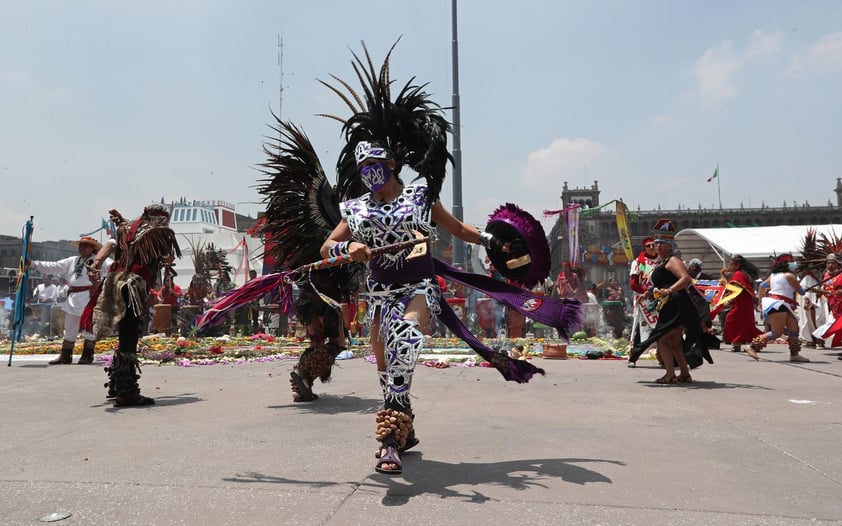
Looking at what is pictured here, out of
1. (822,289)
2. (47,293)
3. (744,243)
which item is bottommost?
(822,289)

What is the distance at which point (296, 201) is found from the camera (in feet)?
20.6

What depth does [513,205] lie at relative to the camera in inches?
173

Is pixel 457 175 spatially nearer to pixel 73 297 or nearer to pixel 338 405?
pixel 73 297

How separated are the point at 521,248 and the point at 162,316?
1393 centimetres

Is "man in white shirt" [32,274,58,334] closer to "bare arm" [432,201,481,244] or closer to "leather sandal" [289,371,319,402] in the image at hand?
"leather sandal" [289,371,319,402]

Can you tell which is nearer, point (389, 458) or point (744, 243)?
point (389, 458)

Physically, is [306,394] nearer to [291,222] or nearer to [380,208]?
[291,222]

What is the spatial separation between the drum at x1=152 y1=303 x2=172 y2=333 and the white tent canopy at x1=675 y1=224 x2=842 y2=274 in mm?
15577

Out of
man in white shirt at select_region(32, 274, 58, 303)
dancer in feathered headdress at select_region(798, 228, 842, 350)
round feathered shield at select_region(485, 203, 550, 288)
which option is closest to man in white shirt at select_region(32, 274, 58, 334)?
man in white shirt at select_region(32, 274, 58, 303)

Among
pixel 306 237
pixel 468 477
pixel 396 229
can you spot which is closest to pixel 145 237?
pixel 306 237

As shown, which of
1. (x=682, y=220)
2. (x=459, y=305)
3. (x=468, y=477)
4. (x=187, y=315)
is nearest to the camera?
(x=468, y=477)

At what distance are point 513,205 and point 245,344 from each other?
36.8 feet

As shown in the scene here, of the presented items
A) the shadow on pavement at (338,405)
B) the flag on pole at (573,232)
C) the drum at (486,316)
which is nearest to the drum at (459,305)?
the drum at (486,316)

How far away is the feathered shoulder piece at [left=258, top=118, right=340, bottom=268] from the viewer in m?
6.15
